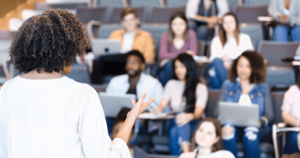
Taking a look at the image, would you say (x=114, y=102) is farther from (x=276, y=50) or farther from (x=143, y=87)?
(x=276, y=50)

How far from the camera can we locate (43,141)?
65 centimetres

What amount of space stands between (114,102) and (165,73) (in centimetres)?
57

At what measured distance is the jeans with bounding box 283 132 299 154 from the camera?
64.2 inches

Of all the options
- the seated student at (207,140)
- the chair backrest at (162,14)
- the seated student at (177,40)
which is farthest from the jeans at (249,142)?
the chair backrest at (162,14)

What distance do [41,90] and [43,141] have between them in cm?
10

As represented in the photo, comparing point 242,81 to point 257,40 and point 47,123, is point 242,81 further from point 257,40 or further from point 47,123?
point 47,123

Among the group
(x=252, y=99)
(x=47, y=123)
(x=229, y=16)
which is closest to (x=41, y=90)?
(x=47, y=123)

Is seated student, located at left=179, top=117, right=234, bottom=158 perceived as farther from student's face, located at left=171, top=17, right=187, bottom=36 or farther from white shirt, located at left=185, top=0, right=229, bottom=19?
white shirt, located at left=185, top=0, right=229, bottom=19

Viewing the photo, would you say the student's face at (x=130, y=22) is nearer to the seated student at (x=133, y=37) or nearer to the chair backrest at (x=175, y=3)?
the seated student at (x=133, y=37)

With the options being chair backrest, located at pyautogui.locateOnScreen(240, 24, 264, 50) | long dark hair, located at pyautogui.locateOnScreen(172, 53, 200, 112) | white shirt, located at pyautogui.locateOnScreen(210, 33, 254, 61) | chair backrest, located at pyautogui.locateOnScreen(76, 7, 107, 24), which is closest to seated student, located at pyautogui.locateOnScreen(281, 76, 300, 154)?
long dark hair, located at pyautogui.locateOnScreen(172, 53, 200, 112)

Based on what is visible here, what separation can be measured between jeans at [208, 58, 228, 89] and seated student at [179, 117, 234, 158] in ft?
1.88

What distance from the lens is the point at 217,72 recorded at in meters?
2.18

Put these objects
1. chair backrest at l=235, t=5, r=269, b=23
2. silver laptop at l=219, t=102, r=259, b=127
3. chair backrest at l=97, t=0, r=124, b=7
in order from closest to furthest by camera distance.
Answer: silver laptop at l=219, t=102, r=259, b=127, chair backrest at l=235, t=5, r=269, b=23, chair backrest at l=97, t=0, r=124, b=7

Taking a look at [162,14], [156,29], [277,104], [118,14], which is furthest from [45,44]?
[118,14]
